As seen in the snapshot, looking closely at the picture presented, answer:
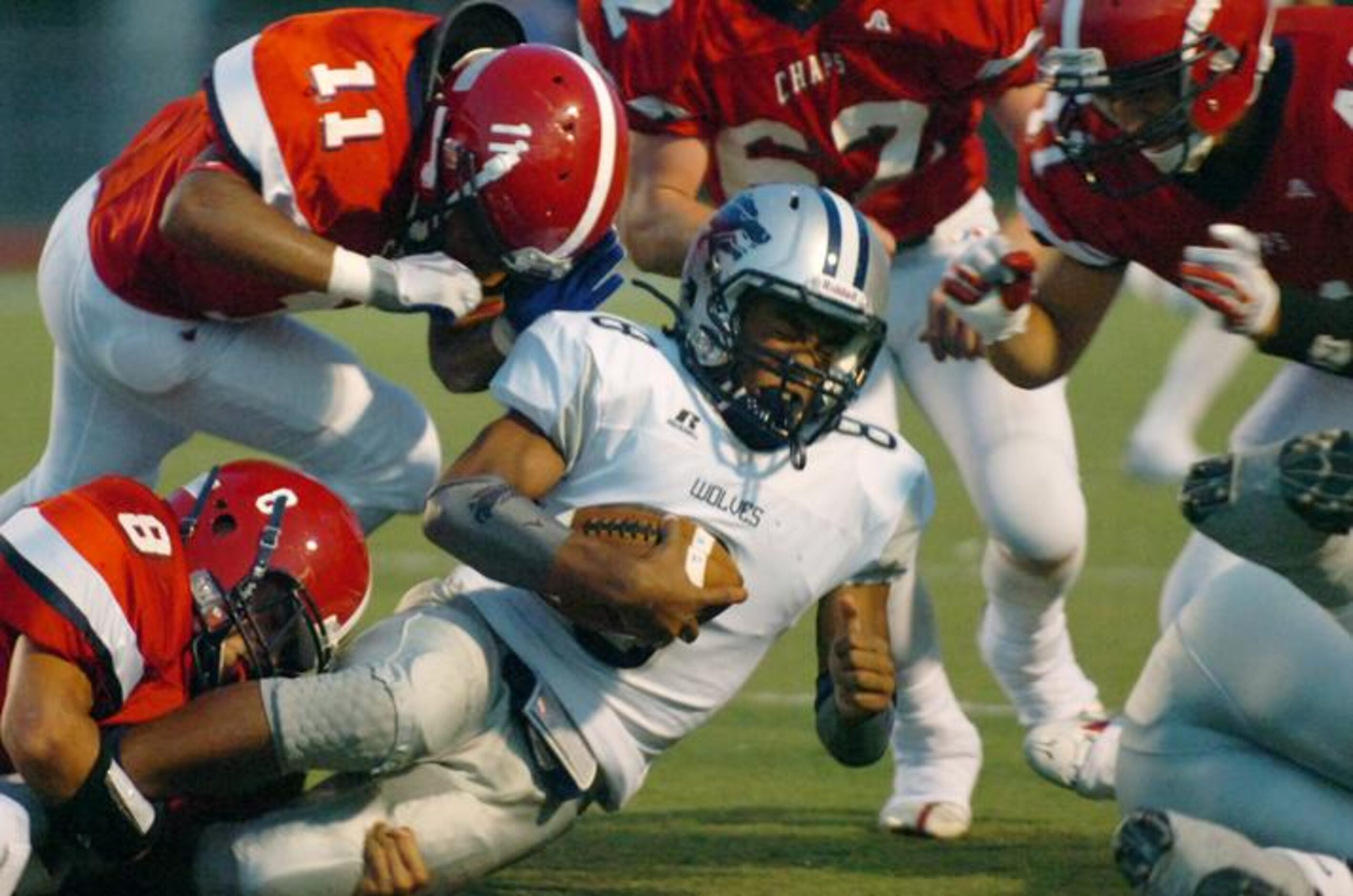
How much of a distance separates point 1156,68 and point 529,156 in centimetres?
117

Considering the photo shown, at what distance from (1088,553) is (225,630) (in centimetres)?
437

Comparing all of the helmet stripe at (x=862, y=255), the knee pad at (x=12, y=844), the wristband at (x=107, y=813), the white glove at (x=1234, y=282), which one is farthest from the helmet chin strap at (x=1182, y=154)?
the knee pad at (x=12, y=844)

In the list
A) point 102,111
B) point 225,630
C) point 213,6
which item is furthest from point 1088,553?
point 213,6

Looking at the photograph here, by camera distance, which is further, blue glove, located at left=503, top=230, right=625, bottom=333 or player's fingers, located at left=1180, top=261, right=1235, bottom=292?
blue glove, located at left=503, top=230, right=625, bottom=333

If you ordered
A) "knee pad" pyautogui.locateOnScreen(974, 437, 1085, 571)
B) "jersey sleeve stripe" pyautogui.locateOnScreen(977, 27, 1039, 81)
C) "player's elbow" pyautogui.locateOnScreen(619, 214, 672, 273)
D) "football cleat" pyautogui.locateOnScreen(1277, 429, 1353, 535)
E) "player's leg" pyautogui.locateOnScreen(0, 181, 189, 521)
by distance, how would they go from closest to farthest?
"football cleat" pyautogui.locateOnScreen(1277, 429, 1353, 535) < "player's leg" pyautogui.locateOnScreen(0, 181, 189, 521) < "knee pad" pyautogui.locateOnScreen(974, 437, 1085, 571) < "player's elbow" pyautogui.locateOnScreen(619, 214, 672, 273) < "jersey sleeve stripe" pyautogui.locateOnScreen(977, 27, 1039, 81)

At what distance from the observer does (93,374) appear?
5309 mm

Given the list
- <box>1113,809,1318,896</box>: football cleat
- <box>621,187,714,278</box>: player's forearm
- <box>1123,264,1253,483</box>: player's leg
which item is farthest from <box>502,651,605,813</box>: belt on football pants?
<box>1123,264,1253,483</box>: player's leg

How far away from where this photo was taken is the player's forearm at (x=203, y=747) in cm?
396

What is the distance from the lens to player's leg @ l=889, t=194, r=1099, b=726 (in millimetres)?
5305

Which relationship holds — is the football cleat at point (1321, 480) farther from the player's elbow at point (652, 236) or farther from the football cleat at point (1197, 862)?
the player's elbow at point (652, 236)

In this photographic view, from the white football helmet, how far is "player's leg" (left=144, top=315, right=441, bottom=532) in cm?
111

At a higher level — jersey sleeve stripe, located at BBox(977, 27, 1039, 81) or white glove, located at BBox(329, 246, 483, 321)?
jersey sleeve stripe, located at BBox(977, 27, 1039, 81)

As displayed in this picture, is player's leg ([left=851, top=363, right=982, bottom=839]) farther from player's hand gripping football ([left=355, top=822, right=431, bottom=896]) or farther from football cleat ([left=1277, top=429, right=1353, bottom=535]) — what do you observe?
football cleat ([left=1277, top=429, right=1353, bottom=535])

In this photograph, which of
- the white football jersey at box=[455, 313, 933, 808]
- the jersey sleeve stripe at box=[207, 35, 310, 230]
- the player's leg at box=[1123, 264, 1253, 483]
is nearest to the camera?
the white football jersey at box=[455, 313, 933, 808]
